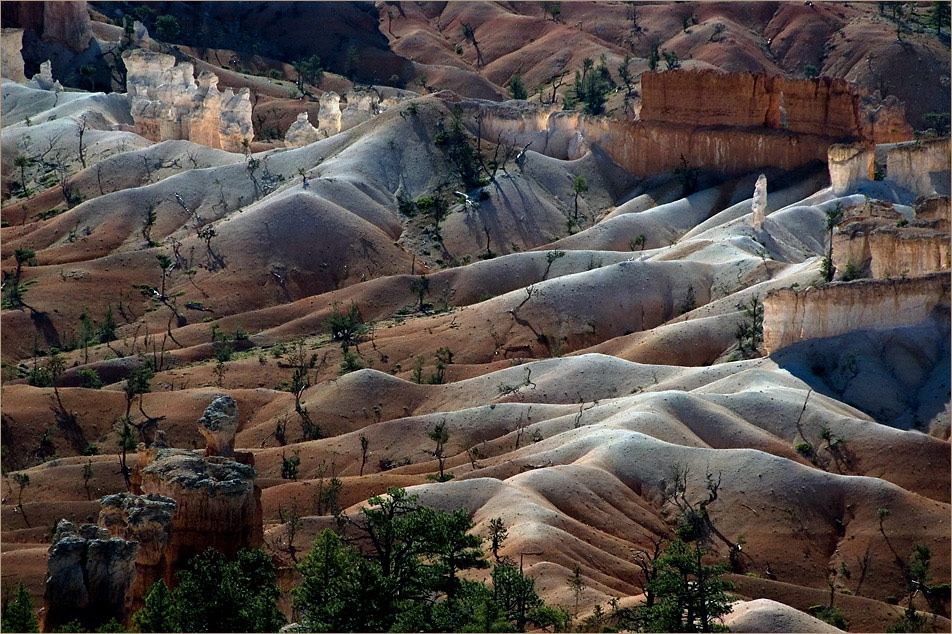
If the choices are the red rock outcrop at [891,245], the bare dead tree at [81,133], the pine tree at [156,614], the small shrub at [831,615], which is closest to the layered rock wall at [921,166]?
the red rock outcrop at [891,245]

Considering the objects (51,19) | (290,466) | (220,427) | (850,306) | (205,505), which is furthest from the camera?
(51,19)

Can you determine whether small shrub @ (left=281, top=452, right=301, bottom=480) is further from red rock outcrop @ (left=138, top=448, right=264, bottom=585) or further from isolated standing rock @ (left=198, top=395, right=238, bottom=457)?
red rock outcrop @ (left=138, top=448, right=264, bottom=585)

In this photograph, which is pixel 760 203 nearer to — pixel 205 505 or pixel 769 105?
pixel 769 105

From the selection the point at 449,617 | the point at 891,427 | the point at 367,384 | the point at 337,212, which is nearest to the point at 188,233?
the point at 337,212

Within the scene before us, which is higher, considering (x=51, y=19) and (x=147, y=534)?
(x=51, y=19)

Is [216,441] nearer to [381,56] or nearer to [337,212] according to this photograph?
[337,212]

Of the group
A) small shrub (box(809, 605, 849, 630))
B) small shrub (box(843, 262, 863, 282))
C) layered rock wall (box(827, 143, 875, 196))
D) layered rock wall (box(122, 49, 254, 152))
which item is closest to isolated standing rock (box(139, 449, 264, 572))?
small shrub (box(809, 605, 849, 630))

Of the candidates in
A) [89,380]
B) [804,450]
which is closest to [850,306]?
[804,450]

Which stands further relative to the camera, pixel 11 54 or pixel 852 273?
pixel 11 54
